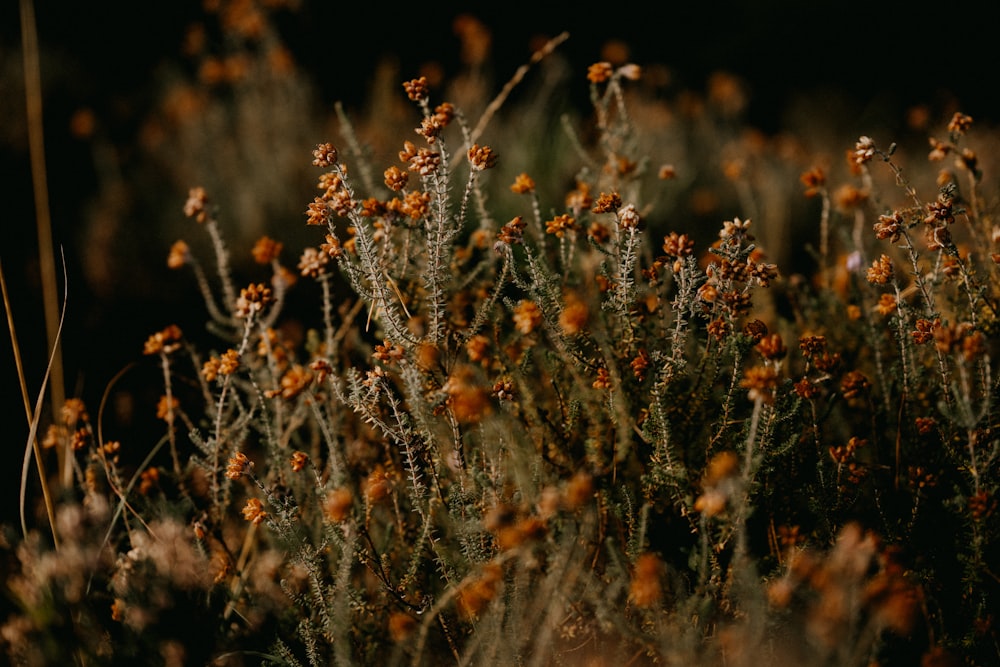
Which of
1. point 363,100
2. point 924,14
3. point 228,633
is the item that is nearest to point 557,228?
point 228,633

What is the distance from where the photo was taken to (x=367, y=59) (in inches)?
212

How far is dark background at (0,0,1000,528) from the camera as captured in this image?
8.70 feet

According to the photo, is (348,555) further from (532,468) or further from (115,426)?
(115,426)

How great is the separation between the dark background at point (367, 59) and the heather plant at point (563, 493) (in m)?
0.85

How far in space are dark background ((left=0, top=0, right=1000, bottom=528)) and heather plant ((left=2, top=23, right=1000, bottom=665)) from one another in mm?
855

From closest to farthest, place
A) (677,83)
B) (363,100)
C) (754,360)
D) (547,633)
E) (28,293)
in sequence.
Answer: (547,633)
(754,360)
(28,293)
(363,100)
(677,83)

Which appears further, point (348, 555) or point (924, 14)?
point (924, 14)

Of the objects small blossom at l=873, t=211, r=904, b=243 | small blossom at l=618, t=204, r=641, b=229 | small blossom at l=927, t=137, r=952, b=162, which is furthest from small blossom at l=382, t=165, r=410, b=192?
small blossom at l=927, t=137, r=952, b=162

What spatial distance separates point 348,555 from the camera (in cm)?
99

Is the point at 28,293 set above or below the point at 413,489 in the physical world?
above

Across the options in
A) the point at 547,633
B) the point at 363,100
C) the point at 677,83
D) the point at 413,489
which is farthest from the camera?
the point at 677,83

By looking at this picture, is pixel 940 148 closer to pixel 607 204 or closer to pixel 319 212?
pixel 607 204

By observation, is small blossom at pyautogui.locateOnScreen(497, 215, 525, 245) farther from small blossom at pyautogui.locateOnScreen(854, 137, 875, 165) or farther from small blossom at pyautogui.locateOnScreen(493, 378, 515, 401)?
small blossom at pyautogui.locateOnScreen(854, 137, 875, 165)

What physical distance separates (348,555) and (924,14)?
7.68 metres
